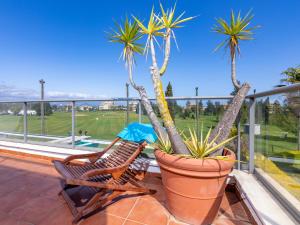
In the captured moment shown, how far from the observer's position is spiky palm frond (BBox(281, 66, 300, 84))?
6.74 m

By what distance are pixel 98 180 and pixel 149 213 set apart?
79 centimetres

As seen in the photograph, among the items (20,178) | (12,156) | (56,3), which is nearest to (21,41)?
(56,3)

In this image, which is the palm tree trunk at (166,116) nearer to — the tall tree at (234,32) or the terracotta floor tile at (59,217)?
the tall tree at (234,32)

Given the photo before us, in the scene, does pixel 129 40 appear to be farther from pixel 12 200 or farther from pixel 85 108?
pixel 12 200

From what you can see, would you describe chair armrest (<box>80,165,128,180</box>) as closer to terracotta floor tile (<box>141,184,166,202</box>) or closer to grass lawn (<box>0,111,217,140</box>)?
terracotta floor tile (<box>141,184,166,202</box>)

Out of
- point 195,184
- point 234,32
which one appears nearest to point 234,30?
point 234,32

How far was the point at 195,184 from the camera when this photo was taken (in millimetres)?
1691

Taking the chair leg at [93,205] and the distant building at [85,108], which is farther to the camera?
the distant building at [85,108]


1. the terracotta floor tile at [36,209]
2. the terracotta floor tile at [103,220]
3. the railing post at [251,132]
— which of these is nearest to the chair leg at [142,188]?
the terracotta floor tile at [103,220]

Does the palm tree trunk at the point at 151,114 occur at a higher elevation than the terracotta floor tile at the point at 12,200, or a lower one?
higher

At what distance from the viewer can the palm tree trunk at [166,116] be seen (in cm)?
194

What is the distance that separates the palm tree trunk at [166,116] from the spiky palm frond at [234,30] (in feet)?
3.66

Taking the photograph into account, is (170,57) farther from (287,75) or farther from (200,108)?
(287,75)

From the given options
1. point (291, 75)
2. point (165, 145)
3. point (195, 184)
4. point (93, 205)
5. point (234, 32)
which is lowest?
point (93, 205)
